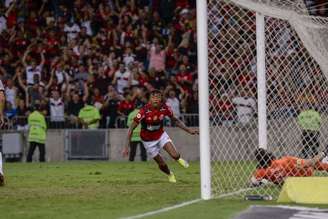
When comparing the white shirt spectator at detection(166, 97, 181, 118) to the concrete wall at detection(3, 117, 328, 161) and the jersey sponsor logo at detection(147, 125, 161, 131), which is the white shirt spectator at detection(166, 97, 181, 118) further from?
the jersey sponsor logo at detection(147, 125, 161, 131)

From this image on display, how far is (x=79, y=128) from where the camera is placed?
99.1 ft

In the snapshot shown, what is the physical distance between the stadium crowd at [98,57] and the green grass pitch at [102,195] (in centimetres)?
699

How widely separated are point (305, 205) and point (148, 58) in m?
18.0

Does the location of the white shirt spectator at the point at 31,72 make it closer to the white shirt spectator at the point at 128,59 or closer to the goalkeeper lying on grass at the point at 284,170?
the white shirt spectator at the point at 128,59

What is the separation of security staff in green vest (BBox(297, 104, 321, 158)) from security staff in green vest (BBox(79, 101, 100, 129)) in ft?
38.9

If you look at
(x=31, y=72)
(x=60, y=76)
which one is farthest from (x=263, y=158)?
(x=31, y=72)

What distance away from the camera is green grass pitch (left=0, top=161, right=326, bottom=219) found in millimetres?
12094

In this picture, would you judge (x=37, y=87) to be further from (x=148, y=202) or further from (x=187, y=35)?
(x=148, y=202)

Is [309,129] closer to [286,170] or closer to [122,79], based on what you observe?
[286,170]

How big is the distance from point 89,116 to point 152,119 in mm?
11097

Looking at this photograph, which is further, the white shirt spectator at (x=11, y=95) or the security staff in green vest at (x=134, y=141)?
the white shirt spectator at (x=11, y=95)

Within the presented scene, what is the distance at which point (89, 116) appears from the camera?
29891mm

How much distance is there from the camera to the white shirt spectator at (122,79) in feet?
97.5

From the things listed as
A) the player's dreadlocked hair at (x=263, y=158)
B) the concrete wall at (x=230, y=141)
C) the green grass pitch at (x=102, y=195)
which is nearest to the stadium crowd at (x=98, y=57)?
the concrete wall at (x=230, y=141)
